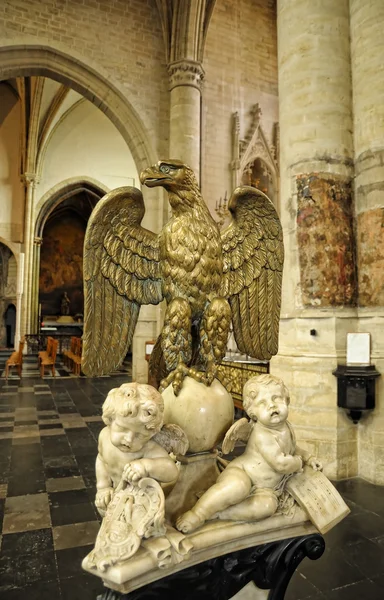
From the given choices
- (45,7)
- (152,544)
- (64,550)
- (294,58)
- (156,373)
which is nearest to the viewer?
(152,544)

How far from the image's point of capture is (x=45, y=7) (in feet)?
26.6

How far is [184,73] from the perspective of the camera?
8.71m

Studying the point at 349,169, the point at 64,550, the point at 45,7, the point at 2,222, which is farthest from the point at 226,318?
the point at 2,222

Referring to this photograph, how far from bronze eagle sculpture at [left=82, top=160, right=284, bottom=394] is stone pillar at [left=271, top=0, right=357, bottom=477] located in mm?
2315

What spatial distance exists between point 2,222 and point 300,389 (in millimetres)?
15309

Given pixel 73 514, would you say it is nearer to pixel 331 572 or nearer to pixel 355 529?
pixel 331 572

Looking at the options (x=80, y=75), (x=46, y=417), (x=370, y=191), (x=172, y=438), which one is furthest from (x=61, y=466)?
(x=80, y=75)

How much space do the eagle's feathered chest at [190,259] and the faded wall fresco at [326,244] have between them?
2.48 meters

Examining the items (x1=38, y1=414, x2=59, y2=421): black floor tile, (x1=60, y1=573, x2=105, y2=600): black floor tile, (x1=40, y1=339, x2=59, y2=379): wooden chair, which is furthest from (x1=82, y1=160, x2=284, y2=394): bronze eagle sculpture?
(x1=40, y1=339, x2=59, y2=379): wooden chair

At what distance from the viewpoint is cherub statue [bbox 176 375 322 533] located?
138 cm

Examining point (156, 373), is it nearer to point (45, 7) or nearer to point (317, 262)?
point (317, 262)

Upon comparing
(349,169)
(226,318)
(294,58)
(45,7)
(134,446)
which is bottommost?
(134,446)

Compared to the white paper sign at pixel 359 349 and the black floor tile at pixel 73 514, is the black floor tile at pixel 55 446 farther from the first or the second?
the white paper sign at pixel 359 349

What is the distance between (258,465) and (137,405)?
0.50m
